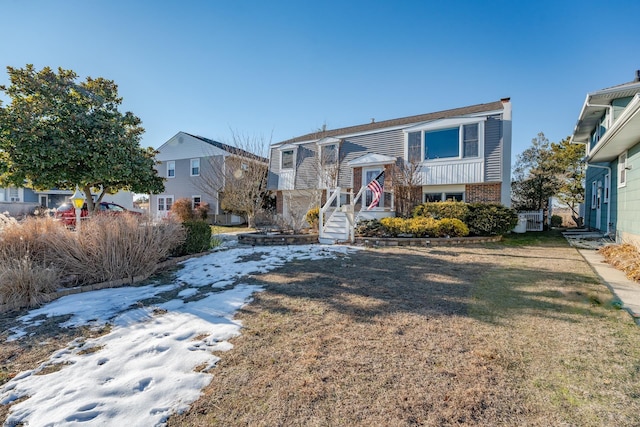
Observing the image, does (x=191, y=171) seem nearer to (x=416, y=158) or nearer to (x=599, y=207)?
(x=416, y=158)

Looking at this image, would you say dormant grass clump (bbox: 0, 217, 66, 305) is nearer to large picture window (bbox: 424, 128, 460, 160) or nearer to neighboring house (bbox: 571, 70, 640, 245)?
neighboring house (bbox: 571, 70, 640, 245)

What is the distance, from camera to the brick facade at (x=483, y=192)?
12531mm

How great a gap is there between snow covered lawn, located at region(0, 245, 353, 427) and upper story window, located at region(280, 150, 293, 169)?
13777 millimetres

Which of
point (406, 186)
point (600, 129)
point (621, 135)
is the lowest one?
point (406, 186)

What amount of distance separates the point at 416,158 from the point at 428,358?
1237cm

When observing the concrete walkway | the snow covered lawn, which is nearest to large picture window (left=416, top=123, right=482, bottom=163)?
the concrete walkway

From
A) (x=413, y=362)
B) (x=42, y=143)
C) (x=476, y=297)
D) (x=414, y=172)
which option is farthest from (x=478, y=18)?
(x=42, y=143)

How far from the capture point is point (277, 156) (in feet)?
60.7

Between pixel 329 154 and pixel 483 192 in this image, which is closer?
pixel 483 192

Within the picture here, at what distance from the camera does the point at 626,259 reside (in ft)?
19.4

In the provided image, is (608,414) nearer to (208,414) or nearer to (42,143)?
(208,414)

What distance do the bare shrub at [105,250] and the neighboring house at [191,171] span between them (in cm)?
1428

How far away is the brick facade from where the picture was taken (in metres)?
12.5

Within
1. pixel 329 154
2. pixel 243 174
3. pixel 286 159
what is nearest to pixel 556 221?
pixel 329 154
